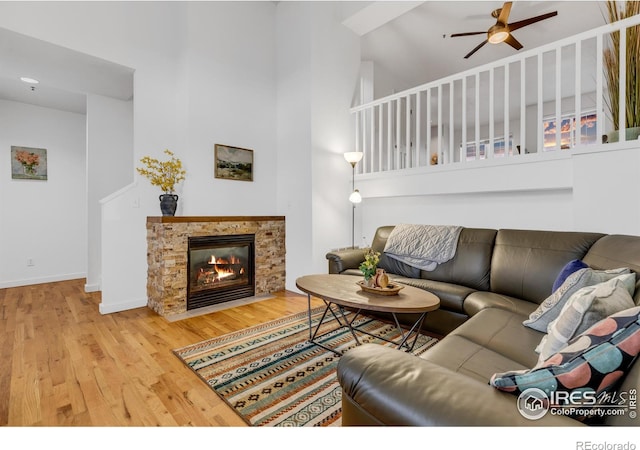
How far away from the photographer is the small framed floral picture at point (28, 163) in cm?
438

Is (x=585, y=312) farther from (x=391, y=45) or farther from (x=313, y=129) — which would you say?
(x=391, y=45)

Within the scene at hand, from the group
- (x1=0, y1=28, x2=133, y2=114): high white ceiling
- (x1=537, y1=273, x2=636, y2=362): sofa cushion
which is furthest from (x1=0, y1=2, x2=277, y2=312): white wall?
(x1=537, y1=273, x2=636, y2=362): sofa cushion

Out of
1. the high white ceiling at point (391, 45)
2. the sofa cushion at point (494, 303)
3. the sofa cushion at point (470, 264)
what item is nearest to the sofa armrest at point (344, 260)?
the sofa cushion at point (470, 264)

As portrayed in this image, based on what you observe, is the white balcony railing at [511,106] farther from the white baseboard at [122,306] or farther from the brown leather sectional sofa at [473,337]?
the white baseboard at [122,306]

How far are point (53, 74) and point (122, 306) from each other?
109 inches

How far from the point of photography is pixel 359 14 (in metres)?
3.93

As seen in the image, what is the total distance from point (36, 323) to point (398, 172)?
13.5 ft

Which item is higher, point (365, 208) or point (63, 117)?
point (63, 117)

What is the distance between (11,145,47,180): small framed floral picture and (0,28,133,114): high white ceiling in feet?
2.36

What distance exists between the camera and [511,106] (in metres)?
7.17

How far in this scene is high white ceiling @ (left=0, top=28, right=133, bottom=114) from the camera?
292cm

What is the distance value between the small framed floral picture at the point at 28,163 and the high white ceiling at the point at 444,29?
4941 millimetres
